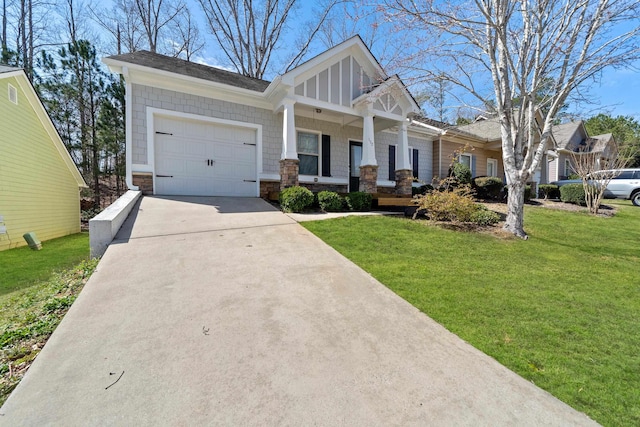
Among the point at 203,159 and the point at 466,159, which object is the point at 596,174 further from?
the point at 203,159

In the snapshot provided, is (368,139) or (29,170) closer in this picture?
(29,170)

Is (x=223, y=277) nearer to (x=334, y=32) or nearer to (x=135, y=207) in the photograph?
(x=135, y=207)

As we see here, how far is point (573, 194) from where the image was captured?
12.1m

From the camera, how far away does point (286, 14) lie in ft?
59.0

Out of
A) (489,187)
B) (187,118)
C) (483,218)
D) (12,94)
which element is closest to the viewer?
(483,218)

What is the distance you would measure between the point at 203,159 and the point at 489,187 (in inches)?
468

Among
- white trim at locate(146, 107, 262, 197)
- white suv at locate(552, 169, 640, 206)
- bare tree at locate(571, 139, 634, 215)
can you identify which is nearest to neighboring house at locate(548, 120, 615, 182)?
white suv at locate(552, 169, 640, 206)

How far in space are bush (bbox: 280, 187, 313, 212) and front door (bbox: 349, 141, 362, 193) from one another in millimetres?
4078

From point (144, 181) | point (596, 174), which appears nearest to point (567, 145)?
point (596, 174)

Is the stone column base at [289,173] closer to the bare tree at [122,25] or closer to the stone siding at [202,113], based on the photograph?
the stone siding at [202,113]

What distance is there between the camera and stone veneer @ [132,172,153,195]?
7410 millimetres

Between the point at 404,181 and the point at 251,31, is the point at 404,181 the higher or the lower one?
the lower one

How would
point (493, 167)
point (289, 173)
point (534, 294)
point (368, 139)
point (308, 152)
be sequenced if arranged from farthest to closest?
1. point (493, 167)
2. point (308, 152)
3. point (368, 139)
4. point (289, 173)
5. point (534, 294)

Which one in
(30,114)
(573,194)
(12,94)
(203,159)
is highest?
(12,94)
